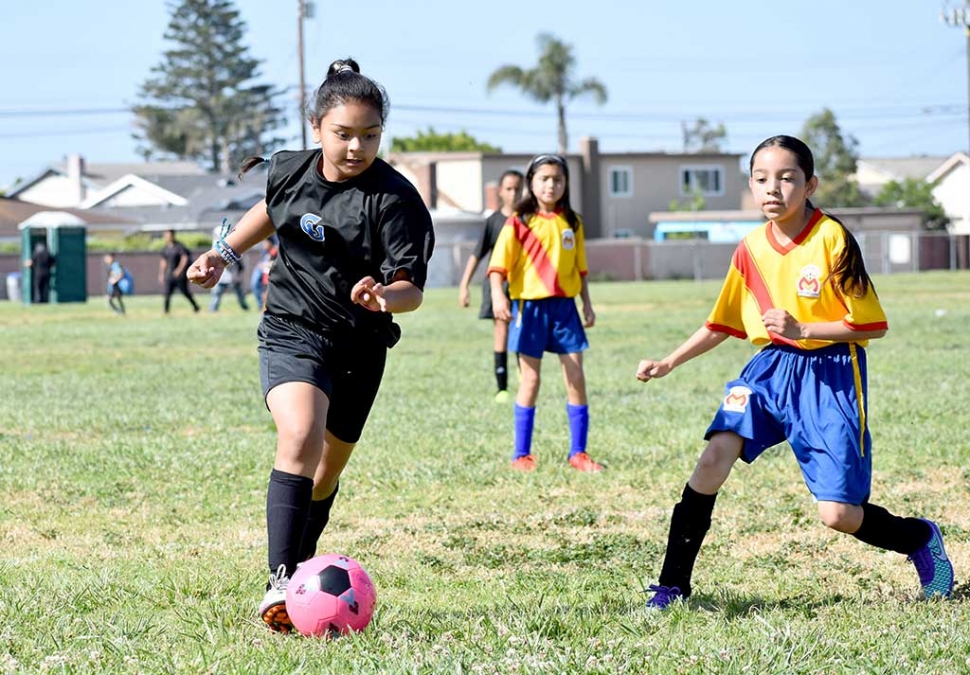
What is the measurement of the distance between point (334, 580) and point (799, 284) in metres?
1.88

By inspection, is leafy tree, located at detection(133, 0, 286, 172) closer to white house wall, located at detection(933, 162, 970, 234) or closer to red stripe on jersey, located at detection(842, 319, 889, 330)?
white house wall, located at detection(933, 162, 970, 234)

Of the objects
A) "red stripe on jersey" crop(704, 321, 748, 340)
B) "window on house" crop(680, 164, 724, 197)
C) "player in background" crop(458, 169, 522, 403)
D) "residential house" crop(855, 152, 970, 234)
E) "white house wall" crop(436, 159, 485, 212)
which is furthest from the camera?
"residential house" crop(855, 152, 970, 234)

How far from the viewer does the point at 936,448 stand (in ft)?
28.6

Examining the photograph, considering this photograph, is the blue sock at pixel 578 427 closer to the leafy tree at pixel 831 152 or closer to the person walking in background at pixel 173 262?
the person walking in background at pixel 173 262

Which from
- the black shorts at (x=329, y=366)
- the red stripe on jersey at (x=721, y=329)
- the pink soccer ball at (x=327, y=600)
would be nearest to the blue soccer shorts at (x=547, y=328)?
the red stripe on jersey at (x=721, y=329)

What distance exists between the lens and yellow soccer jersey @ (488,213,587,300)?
348 inches

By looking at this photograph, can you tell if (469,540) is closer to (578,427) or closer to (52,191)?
(578,427)

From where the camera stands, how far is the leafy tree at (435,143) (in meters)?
96.8

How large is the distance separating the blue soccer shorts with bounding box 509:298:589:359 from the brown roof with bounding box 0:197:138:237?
59.0 meters

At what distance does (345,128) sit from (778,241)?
157cm

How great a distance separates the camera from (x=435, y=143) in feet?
319

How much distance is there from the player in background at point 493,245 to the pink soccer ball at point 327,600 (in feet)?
21.1

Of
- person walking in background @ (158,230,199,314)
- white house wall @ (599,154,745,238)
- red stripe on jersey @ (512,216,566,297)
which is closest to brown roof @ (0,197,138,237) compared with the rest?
white house wall @ (599,154,745,238)

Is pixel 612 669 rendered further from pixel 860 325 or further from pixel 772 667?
pixel 860 325
